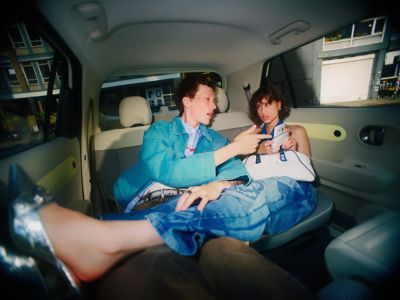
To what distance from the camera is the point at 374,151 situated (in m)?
1.75

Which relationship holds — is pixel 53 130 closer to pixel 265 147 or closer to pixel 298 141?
pixel 265 147

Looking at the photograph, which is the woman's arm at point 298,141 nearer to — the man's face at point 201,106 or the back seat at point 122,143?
the back seat at point 122,143

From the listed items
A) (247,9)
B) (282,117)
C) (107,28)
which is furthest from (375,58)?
(107,28)

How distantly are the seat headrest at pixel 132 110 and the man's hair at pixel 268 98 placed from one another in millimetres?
1232

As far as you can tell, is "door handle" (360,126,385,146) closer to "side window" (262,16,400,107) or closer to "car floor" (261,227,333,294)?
"car floor" (261,227,333,294)

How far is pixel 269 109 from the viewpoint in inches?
89.7

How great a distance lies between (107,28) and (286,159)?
173cm

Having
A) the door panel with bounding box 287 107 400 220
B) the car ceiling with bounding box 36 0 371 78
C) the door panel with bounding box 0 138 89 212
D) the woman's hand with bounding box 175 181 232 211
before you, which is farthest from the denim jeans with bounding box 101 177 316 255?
the car ceiling with bounding box 36 0 371 78

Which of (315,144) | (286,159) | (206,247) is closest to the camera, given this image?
(206,247)

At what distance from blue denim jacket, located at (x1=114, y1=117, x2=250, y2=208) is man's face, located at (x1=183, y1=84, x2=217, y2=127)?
0.13 meters

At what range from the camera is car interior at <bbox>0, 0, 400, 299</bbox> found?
79 cm

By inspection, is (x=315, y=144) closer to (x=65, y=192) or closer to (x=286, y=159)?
(x=286, y=159)

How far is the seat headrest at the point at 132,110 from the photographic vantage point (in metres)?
2.14

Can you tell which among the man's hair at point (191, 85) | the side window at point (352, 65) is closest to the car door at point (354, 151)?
the man's hair at point (191, 85)
